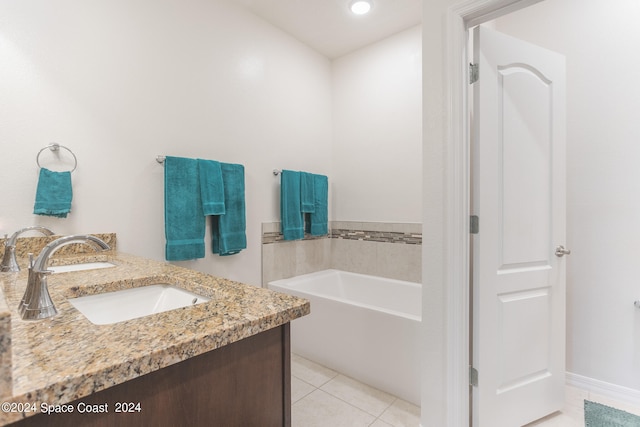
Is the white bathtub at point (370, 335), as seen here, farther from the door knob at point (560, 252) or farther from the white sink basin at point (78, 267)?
the white sink basin at point (78, 267)

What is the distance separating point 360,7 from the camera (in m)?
2.37

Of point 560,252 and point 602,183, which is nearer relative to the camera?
point 560,252

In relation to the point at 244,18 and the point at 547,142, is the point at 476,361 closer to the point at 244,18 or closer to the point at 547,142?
the point at 547,142

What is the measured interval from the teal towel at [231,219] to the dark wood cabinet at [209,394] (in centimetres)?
150

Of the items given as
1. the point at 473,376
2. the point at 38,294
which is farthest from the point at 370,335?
the point at 38,294

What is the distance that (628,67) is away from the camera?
6.10 feet

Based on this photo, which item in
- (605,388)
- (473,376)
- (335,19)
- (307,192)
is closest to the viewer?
A: (473,376)

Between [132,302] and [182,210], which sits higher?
[182,210]

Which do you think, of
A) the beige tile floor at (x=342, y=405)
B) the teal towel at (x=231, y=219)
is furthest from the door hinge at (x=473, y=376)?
the teal towel at (x=231, y=219)

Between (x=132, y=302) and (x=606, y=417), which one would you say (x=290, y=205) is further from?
(x=606, y=417)

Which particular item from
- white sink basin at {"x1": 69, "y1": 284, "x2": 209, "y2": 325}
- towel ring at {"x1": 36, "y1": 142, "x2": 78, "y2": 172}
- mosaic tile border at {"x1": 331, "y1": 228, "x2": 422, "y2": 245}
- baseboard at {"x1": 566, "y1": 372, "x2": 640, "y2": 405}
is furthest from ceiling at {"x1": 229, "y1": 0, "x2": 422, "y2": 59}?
baseboard at {"x1": 566, "y1": 372, "x2": 640, "y2": 405}

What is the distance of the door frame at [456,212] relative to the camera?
4.68ft

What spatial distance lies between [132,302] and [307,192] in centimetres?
188

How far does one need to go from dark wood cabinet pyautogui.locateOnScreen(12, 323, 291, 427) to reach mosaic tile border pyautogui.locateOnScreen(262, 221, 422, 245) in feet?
6.04
